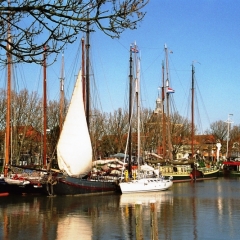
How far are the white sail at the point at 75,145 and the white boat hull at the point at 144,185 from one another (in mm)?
4251

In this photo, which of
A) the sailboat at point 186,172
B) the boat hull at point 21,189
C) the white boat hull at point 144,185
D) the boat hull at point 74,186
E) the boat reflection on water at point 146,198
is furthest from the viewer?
the sailboat at point 186,172

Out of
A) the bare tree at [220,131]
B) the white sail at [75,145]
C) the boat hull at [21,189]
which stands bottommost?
the boat hull at [21,189]

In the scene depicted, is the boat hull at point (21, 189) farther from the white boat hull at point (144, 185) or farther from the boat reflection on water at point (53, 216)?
the white boat hull at point (144, 185)

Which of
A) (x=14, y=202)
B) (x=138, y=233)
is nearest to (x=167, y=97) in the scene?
(x=14, y=202)

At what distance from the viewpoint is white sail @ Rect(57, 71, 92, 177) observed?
120ft

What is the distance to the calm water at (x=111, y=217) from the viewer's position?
20453 mm

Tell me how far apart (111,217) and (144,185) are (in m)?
15.6

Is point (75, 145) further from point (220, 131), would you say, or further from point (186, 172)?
point (220, 131)

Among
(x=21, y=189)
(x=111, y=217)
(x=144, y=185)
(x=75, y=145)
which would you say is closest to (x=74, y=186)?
(x=75, y=145)

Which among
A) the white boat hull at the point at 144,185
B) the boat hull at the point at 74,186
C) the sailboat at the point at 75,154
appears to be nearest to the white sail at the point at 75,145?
the sailboat at the point at 75,154

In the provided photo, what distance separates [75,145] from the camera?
3662cm

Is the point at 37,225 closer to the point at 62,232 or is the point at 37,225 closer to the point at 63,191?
the point at 62,232

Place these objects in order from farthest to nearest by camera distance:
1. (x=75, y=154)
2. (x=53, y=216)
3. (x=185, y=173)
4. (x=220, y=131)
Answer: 1. (x=220, y=131)
2. (x=185, y=173)
3. (x=75, y=154)
4. (x=53, y=216)

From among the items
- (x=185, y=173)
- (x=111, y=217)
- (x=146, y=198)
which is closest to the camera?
(x=111, y=217)
